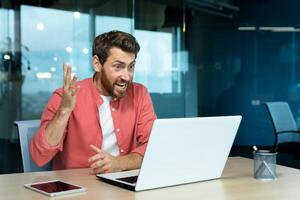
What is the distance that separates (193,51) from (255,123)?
1.30 metres

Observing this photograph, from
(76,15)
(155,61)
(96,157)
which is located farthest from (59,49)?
(96,157)

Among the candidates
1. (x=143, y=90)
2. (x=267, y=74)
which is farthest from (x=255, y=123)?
(x=143, y=90)

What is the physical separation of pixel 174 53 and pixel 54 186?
4.08 metres

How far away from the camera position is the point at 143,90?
226 centimetres

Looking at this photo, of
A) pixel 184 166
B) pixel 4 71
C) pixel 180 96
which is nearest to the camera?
pixel 184 166

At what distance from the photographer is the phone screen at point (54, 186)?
146 cm

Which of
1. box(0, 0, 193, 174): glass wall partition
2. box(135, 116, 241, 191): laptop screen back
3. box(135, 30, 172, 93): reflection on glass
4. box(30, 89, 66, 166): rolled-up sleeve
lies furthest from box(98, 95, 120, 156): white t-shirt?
box(135, 30, 172, 93): reflection on glass

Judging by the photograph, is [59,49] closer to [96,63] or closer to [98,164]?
[96,63]

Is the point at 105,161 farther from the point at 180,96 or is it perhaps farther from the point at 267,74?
the point at 267,74

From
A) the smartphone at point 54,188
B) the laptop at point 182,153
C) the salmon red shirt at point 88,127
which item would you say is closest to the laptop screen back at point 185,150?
the laptop at point 182,153

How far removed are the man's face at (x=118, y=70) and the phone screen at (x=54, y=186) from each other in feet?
2.13

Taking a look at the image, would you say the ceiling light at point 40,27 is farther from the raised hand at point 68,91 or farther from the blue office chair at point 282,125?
the raised hand at point 68,91

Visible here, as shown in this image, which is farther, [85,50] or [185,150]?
[85,50]

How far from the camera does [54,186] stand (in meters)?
1.50
